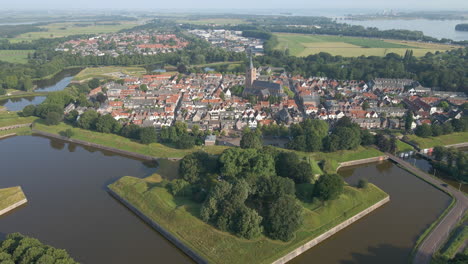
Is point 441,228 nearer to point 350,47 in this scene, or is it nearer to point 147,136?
point 147,136

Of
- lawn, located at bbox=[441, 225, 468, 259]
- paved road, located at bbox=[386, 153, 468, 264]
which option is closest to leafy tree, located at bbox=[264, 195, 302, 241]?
paved road, located at bbox=[386, 153, 468, 264]

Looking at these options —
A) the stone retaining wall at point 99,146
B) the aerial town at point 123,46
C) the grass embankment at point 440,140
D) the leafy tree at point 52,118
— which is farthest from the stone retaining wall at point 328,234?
the aerial town at point 123,46

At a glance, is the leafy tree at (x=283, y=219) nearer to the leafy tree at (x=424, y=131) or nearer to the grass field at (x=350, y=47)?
the leafy tree at (x=424, y=131)

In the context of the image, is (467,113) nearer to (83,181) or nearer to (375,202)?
(375,202)

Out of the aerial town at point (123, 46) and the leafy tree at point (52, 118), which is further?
the aerial town at point (123, 46)

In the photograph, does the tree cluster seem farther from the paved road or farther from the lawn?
the lawn

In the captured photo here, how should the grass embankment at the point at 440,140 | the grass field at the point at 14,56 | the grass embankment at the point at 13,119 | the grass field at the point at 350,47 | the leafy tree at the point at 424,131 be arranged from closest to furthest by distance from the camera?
1. the grass embankment at the point at 440,140
2. the leafy tree at the point at 424,131
3. the grass embankment at the point at 13,119
4. the grass field at the point at 14,56
5. the grass field at the point at 350,47

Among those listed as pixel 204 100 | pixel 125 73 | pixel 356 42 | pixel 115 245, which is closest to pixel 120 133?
pixel 204 100

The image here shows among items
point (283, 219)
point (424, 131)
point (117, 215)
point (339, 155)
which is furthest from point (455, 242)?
point (117, 215)
